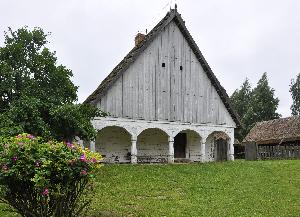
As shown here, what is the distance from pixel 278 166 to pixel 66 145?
17.9 m

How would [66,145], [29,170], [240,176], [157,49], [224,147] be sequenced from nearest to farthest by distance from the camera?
[29,170] < [66,145] < [240,176] < [157,49] < [224,147]

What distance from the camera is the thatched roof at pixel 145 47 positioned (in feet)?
81.6

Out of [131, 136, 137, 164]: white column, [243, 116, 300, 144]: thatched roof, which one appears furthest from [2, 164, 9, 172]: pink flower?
[243, 116, 300, 144]: thatched roof

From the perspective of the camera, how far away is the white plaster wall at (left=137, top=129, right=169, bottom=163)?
28.2 metres

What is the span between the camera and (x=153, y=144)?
28.8m

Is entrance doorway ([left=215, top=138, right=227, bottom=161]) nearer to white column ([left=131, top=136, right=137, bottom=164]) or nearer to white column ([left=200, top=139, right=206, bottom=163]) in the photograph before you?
white column ([left=200, top=139, right=206, bottom=163])

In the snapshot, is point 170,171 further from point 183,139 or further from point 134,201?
point 183,139

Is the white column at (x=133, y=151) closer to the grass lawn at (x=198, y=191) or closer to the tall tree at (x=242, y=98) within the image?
the grass lawn at (x=198, y=191)

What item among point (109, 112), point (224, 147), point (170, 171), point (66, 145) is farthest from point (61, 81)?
point (224, 147)

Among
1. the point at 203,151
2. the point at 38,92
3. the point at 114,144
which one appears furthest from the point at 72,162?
the point at 203,151

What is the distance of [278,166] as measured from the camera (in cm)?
2388

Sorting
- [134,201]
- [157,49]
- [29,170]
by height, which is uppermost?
[157,49]

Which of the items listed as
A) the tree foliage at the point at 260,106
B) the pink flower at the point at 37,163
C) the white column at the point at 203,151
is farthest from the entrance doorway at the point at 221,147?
the tree foliage at the point at 260,106

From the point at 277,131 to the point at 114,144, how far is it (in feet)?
78.9
